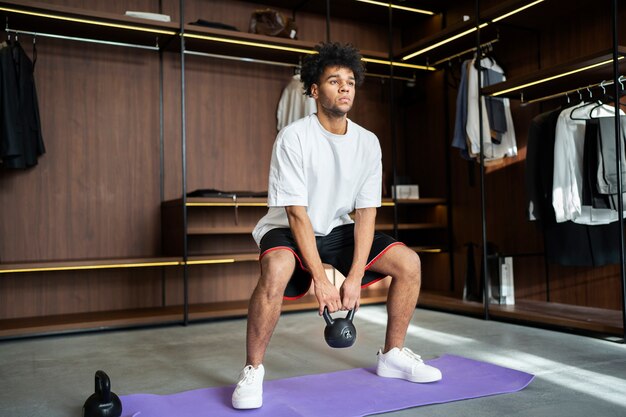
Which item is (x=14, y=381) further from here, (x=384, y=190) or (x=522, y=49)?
(x=522, y=49)

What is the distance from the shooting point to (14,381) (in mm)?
2477

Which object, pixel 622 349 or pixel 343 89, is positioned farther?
pixel 622 349

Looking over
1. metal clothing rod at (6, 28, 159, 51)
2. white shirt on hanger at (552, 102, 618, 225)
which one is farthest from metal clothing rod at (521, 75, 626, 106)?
metal clothing rod at (6, 28, 159, 51)

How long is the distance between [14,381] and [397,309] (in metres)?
1.65

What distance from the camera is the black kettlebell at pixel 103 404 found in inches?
70.7

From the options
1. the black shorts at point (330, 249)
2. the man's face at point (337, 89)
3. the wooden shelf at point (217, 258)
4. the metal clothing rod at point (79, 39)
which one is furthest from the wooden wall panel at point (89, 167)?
the man's face at point (337, 89)

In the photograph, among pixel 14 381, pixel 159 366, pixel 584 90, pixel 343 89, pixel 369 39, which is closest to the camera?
pixel 343 89

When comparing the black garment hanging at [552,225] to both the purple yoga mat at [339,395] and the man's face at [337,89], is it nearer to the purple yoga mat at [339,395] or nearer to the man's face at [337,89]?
the purple yoga mat at [339,395]

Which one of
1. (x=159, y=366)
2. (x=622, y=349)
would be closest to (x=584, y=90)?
(x=622, y=349)

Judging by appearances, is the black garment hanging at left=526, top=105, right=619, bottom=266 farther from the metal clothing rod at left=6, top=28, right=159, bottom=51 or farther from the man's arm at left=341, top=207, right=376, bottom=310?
the metal clothing rod at left=6, top=28, right=159, bottom=51

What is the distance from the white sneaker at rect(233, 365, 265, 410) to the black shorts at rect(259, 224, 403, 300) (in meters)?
0.32

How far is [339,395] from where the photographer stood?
2072mm

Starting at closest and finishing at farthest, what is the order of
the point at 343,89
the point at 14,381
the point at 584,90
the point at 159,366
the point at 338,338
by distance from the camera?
the point at 338,338 < the point at 343,89 < the point at 14,381 < the point at 159,366 < the point at 584,90

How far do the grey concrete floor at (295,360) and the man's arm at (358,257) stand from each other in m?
0.44
